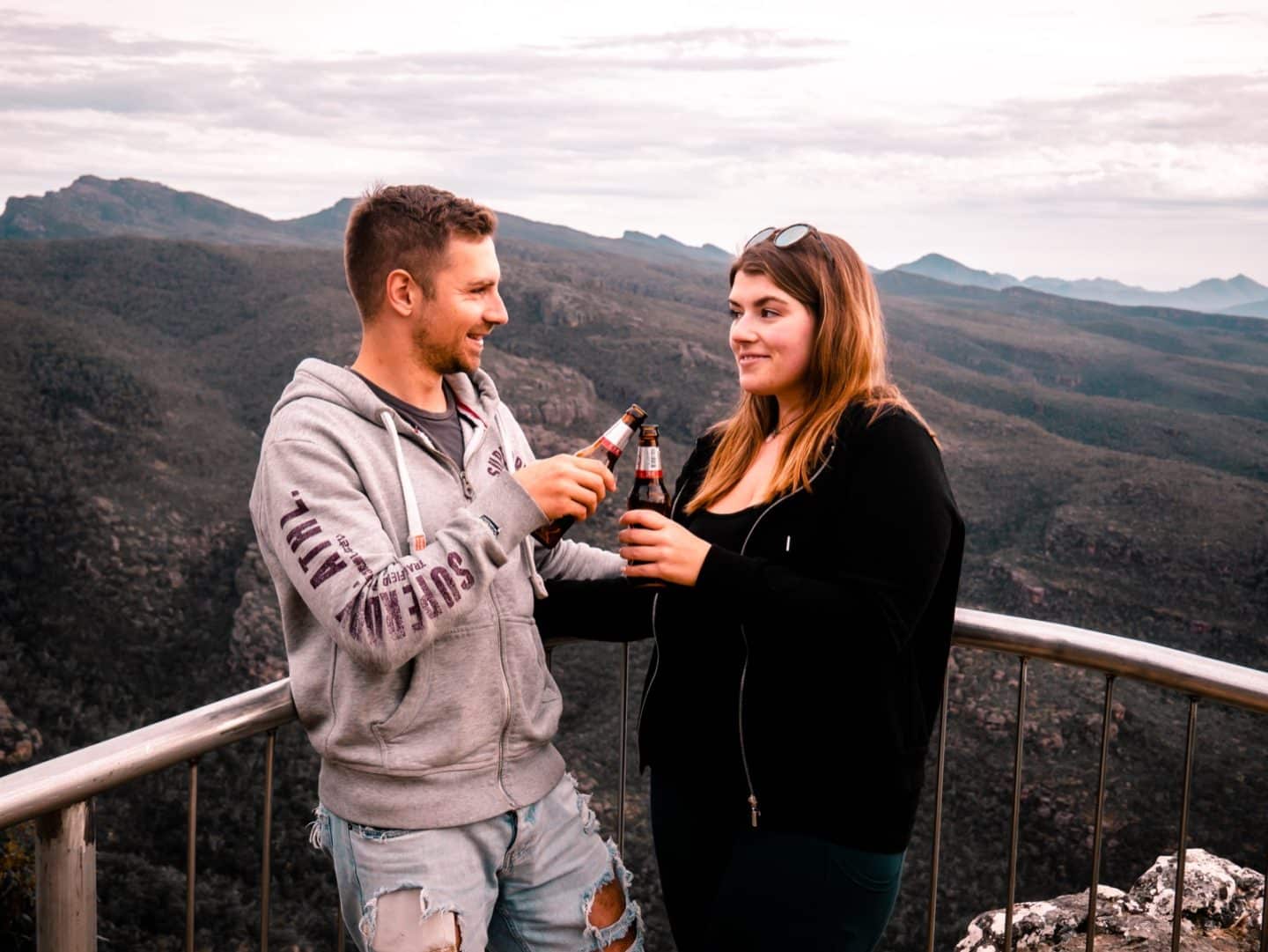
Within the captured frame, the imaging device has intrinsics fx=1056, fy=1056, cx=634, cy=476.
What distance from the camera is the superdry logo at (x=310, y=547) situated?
5.89 ft

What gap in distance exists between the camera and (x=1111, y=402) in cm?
7838

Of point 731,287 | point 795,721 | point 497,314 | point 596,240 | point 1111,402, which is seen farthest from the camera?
point 596,240

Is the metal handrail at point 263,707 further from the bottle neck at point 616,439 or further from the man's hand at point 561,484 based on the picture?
the man's hand at point 561,484

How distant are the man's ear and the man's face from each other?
0.02 m

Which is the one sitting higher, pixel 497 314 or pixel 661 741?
pixel 497 314

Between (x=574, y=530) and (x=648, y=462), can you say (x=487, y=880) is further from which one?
(x=574, y=530)

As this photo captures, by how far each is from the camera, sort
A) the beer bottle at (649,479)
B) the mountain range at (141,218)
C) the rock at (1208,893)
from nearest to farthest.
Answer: the beer bottle at (649,479) → the rock at (1208,893) → the mountain range at (141,218)

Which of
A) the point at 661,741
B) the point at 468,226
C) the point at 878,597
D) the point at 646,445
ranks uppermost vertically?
the point at 468,226

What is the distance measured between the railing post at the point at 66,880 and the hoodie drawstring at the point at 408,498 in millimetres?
680

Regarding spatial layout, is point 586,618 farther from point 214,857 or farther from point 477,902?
point 214,857

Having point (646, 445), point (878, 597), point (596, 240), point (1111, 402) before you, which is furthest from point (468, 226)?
point (596, 240)

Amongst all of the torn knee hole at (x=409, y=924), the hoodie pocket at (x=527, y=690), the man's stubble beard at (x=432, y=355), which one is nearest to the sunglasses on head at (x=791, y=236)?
the man's stubble beard at (x=432, y=355)

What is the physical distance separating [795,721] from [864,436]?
0.58 m

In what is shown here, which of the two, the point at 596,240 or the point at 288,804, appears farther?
the point at 596,240
